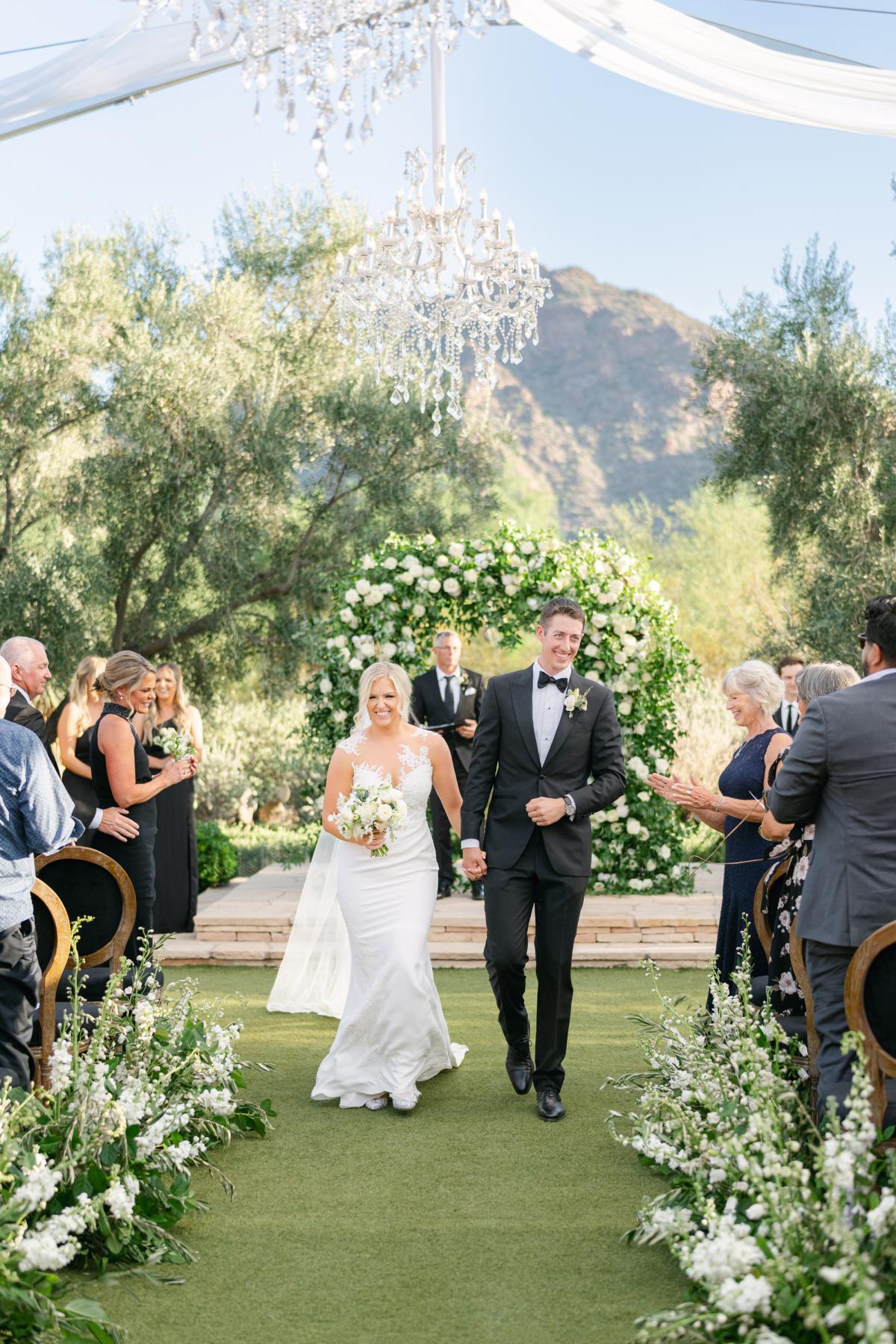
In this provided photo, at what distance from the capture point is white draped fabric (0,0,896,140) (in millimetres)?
5695

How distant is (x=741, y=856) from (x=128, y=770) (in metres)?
2.59

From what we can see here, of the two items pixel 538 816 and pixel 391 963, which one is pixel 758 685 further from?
pixel 391 963

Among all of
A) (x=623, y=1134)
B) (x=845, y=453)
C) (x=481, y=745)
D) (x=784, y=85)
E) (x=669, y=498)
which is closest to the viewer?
(x=623, y=1134)

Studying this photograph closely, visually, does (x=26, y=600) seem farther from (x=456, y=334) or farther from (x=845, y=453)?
(x=845, y=453)

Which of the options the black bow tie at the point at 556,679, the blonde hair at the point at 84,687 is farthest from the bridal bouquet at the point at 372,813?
the blonde hair at the point at 84,687

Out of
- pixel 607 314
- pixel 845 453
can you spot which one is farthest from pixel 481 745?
pixel 607 314

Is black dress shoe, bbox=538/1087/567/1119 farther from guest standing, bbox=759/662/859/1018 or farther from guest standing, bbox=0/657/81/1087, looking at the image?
guest standing, bbox=0/657/81/1087

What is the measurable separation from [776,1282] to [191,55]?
399 centimetres

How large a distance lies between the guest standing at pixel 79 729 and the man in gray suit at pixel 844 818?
16.6ft

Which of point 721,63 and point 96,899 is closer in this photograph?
point 96,899

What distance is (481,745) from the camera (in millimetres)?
5004

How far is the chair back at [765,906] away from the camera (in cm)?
439

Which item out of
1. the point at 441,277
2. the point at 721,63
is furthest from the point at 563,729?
the point at 441,277

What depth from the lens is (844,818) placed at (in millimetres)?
3301
